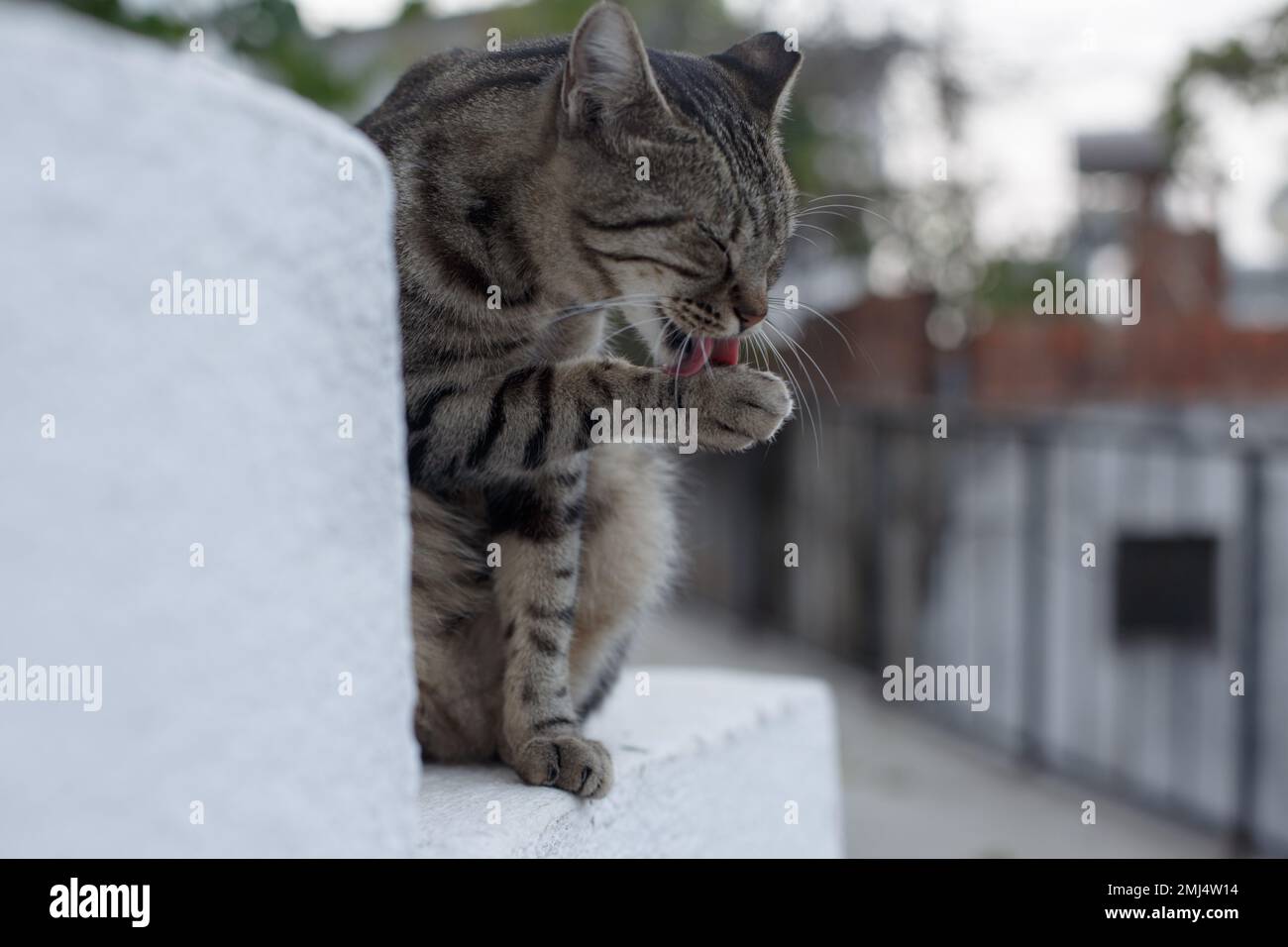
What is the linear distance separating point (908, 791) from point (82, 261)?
202 inches

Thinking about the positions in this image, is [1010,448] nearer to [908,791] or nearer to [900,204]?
[908,791]

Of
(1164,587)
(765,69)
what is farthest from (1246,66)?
(765,69)

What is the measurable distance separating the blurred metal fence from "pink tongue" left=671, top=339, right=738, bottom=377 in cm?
397

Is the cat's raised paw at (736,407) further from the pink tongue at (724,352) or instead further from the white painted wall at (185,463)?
the white painted wall at (185,463)

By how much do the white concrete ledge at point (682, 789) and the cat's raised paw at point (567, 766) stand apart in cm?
2

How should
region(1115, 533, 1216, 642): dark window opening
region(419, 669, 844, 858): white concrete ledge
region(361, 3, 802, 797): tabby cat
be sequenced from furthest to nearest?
region(1115, 533, 1216, 642): dark window opening
region(361, 3, 802, 797): tabby cat
region(419, 669, 844, 858): white concrete ledge

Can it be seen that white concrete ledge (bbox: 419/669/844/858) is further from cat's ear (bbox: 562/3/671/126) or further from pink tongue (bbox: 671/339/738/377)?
cat's ear (bbox: 562/3/671/126)

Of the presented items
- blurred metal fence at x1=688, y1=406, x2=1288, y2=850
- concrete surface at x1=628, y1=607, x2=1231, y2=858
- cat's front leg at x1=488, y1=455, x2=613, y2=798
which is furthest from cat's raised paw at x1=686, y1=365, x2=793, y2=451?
blurred metal fence at x1=688, y1=406, x2=1288, y2=850

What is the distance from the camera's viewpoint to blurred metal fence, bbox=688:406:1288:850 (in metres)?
5.33

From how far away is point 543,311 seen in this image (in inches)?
74.2

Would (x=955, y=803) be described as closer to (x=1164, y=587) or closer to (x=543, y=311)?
(x=1164, y=587)

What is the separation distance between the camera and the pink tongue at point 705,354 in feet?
5.96
